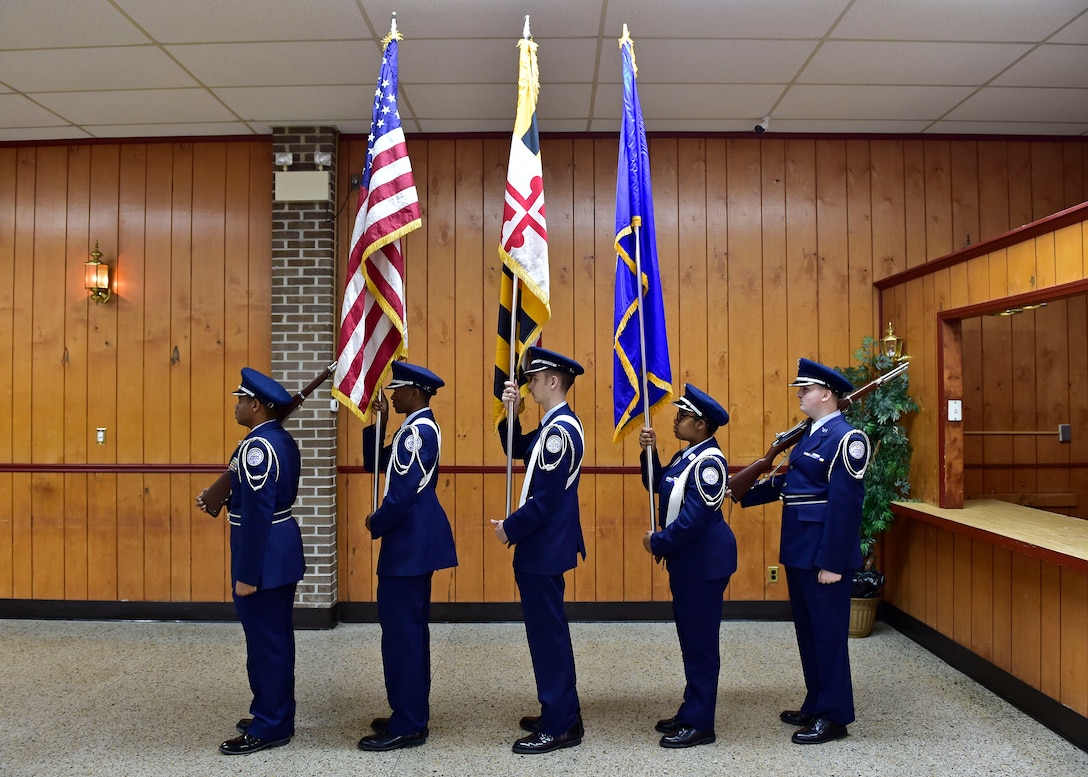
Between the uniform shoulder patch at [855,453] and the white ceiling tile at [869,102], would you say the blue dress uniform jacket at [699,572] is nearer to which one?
the uniform shoulder patch at [855,453]

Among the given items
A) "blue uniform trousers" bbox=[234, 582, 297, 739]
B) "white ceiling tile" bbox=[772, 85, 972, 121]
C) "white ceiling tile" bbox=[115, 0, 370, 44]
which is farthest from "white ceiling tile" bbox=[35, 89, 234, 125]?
"white ceiling tile" bbox=[772, 85, 972, 121]

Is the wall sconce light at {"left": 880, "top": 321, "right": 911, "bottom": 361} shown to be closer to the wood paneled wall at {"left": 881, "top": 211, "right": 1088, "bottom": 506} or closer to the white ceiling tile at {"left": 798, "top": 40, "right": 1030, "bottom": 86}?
the wood paneled wall at {"left": 881, "top": 211, "right": 1088, "bottom": 506}

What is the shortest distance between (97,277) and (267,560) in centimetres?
301

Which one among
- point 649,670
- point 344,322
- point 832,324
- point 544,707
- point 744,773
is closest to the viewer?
point 744,773

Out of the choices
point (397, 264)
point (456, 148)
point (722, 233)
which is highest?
point (456, 148)

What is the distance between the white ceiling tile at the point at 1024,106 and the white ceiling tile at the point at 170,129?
181 inches

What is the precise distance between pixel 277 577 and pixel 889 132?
4633 millimetres

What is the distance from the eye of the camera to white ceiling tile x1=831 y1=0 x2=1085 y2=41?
3.27 m

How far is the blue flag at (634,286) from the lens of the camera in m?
3.07

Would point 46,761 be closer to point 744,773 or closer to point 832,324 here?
point 744,773

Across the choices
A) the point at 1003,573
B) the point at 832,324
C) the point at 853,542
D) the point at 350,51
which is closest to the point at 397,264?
the point at 350,51

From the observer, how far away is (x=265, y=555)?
2.86 m

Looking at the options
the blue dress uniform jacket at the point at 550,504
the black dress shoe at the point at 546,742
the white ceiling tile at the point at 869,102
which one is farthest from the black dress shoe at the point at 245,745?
the white ceiling tile at the point at 869,102

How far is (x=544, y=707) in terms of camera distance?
2945 millimetres
